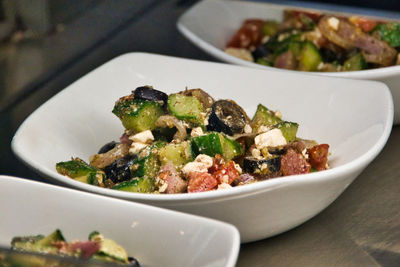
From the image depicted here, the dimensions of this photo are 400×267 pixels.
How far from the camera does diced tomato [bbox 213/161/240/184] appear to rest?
4.13ft

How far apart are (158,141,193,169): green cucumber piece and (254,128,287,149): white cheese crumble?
0.15 metres

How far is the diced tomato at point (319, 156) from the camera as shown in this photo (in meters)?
1.38

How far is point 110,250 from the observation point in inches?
37.7

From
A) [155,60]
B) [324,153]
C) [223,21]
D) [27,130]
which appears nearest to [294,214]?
[324,153]

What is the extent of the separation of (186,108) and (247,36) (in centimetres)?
82

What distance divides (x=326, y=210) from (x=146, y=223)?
52cm

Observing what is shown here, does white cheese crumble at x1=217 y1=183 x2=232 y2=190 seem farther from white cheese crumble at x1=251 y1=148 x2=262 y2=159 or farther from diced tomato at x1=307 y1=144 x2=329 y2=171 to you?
diced tomato at x1=307 y1=144 x2=329 y2=171

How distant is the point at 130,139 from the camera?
4.60 ft

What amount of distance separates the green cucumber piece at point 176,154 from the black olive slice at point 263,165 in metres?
0.12

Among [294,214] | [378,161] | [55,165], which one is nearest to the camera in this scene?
[294,214]

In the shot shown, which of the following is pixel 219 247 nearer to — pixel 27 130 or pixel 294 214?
pixel 294 214

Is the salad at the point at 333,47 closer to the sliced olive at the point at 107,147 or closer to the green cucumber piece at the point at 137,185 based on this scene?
the sliced olive at the point at 107,147

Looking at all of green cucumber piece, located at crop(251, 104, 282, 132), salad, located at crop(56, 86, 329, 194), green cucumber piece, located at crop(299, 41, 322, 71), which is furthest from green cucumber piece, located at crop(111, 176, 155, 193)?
green cucumber piece, located at crop(299, 41, 322, 71)

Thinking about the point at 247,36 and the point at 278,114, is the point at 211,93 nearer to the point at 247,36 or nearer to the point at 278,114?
the point at 278,114
